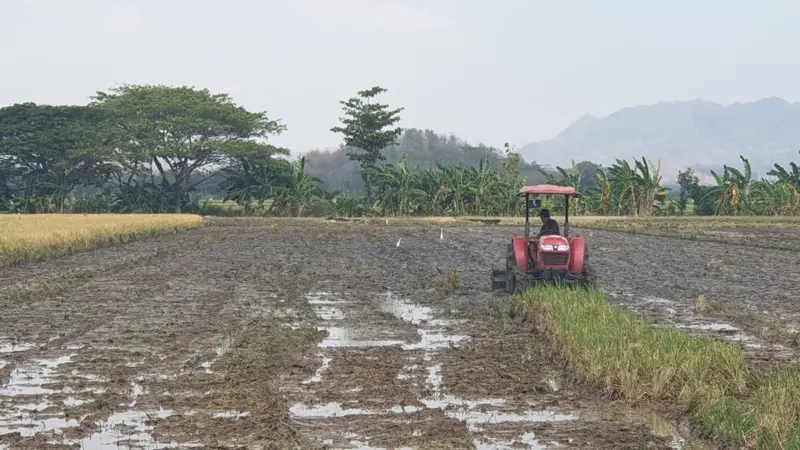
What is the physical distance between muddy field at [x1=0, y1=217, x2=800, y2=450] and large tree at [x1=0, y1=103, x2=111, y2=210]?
30048mm

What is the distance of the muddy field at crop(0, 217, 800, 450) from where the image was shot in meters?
5.10

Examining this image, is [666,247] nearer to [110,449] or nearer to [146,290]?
[146,290]

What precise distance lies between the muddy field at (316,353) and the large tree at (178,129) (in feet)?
91.8

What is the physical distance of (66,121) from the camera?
45250mm

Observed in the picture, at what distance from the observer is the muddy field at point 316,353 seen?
5098 mm

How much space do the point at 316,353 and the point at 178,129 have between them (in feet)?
126

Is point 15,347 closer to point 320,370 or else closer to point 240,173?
point 320,370

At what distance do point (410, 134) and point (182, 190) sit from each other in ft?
243

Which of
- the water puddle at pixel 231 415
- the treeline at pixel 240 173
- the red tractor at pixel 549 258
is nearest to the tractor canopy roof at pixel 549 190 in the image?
the red tractor at pixel 549 258

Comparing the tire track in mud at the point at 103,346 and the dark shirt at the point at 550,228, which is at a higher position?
the dark shirt at the point at 550,228

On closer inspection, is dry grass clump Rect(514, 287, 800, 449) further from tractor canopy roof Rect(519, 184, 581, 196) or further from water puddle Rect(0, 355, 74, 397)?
water puddle Rect(0, 355, 74, 397)

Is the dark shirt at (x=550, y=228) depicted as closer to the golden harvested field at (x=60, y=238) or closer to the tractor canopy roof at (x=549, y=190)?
the tractor canopy roof at (x=549, y=190)

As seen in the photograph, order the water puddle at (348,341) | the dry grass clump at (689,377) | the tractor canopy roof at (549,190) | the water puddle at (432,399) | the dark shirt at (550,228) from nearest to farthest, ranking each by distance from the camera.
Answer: the dry grass clump at (689,377) → the water puddle at (432,399) → the water puddle at (348,341) → the tractor canopy roof at (549,190) → the dark shirt at (550,228)

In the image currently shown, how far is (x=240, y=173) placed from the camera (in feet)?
153
